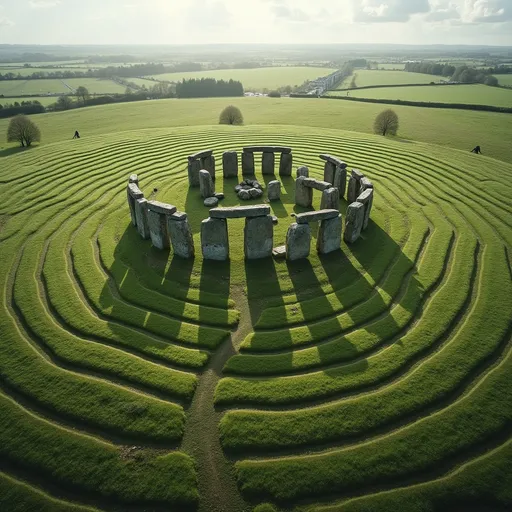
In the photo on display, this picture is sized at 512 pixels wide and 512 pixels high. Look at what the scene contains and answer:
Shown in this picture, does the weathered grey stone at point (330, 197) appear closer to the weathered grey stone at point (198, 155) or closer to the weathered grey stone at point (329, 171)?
the weathered grey stone at point (329, 171)

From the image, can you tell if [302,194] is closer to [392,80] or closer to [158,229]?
[158,229]

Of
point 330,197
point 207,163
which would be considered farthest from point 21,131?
point 330,197

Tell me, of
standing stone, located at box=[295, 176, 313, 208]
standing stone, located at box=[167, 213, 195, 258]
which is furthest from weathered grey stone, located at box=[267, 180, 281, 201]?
standing stone, located at box=[167, 213, 195, 258]

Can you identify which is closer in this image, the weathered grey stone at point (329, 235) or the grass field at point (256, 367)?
the grass field at point (256, 367)

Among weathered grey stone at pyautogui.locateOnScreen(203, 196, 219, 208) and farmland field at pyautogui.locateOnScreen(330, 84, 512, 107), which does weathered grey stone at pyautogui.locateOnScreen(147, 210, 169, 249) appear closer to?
weathered grey stone at pyautogui.locateOnScreen(203, 196, 219, 208)

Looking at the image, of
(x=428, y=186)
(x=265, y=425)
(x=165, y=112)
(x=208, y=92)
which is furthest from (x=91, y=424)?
(x=208, y=92)

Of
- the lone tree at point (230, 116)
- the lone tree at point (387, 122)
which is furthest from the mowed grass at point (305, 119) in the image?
the lone tree at point (230, 116)

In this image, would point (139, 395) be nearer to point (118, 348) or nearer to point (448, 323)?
point (118, 348)
